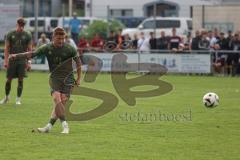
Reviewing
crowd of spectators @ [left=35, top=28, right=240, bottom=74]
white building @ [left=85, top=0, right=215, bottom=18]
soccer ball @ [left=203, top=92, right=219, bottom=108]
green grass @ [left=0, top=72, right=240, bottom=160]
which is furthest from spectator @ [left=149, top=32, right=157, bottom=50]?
soccer ball @ [left=203, top=92, right=219, bottom=108]

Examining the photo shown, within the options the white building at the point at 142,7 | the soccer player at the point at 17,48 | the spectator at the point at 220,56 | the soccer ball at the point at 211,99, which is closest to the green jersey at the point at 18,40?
Result: the soccer player at the point at 17,48

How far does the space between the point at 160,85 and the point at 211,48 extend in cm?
791

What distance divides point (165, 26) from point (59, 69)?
29.5 metres

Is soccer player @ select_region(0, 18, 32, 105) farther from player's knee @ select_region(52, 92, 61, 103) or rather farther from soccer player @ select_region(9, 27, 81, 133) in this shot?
player's knee @ select_region(52, 92, 61, 103)

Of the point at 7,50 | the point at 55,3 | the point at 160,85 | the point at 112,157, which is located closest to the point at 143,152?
the point at 112,157

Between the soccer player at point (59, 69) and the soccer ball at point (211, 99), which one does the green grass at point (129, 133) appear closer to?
the soccer ball at point (211, 99)

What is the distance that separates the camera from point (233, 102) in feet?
67.2

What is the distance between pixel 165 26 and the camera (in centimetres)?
4288

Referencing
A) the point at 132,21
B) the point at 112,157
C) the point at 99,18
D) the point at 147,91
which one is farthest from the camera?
the point at 132,21

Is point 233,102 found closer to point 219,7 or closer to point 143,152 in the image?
point 143,152

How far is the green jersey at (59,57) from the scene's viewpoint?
13523 millimetres

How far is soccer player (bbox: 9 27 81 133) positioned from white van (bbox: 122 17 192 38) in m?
27.1

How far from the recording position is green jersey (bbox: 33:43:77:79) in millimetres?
13523

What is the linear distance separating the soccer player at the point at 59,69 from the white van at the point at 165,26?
27.1 m
